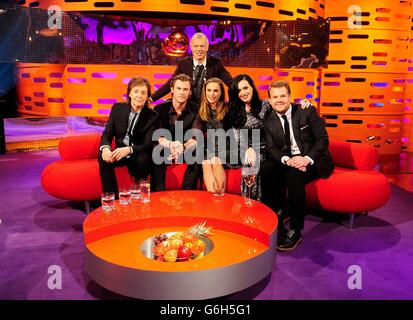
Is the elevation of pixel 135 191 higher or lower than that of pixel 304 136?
lower

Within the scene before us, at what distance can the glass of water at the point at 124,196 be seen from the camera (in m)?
2.60

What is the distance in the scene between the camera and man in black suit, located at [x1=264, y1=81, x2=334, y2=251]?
313cm

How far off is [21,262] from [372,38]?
19.3 ft

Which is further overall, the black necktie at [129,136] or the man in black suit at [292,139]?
the black necktie at [129,136]

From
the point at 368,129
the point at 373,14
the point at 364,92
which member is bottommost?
the point at 368,129

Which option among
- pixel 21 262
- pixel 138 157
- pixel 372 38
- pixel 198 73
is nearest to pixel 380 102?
pixel 372 38

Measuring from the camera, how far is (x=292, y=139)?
128 inches

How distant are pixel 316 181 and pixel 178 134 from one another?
1230mm

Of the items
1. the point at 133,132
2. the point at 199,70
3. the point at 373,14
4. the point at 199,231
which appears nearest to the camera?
the point at 199,231

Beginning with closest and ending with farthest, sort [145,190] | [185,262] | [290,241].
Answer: [185,262], [145,190], [290,241]

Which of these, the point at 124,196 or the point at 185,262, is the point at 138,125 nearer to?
the point at 124,196

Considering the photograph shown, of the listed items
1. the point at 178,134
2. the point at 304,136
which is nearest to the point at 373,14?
the point at 304,136

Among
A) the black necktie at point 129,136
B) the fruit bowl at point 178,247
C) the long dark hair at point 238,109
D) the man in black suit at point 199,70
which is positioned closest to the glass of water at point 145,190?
the fruit bowl at point 178,247

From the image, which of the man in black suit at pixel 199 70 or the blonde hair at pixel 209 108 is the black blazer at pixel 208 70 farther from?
the blonde hair at pixel 209 108
